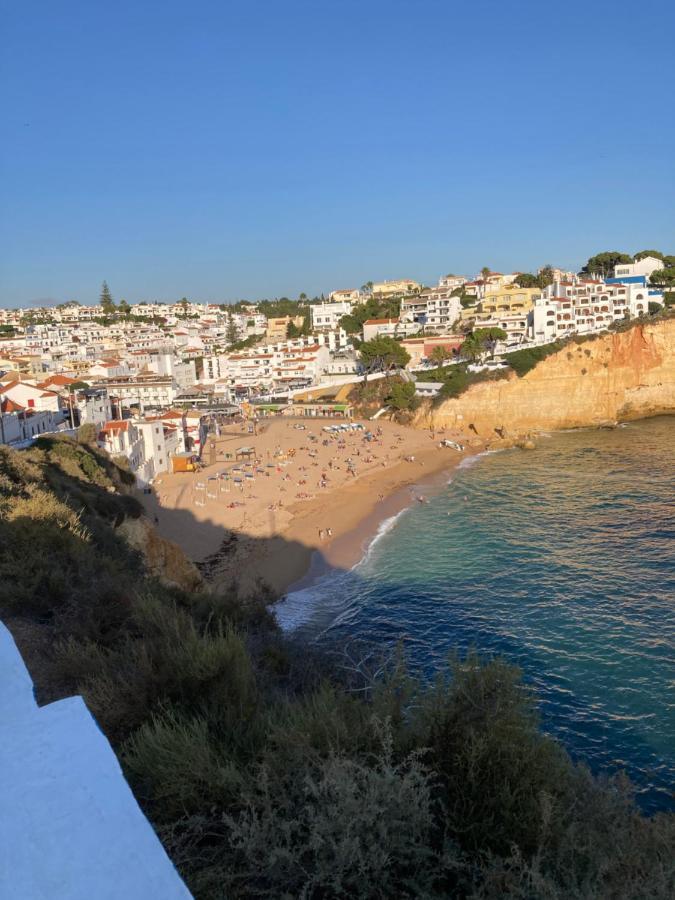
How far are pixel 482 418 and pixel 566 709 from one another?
34.3 metres

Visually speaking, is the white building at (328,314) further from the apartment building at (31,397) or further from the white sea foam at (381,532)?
the white sea foam at (381,532)

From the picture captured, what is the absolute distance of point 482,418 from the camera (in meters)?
45.8

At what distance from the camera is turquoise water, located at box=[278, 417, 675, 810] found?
12594mm

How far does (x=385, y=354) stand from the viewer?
56156mm

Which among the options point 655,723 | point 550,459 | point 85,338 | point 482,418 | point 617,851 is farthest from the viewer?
point 85,338

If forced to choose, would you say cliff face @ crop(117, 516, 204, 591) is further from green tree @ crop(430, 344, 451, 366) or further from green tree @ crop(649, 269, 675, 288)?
green tree @ crop(649, 269, 675, 288)

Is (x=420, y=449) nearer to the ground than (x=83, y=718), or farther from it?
nearer to the ground

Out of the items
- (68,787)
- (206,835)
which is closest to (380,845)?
(206,835)

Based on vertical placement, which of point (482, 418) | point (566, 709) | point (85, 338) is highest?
point (85, 338)

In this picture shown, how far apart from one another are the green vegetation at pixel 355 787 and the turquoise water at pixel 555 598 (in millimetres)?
6600

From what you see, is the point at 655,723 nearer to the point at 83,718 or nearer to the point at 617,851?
the point at 617,851

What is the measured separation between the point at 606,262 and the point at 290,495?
6801cm

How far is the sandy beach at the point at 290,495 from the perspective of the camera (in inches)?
918

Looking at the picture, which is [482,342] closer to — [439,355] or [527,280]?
[439,355]
